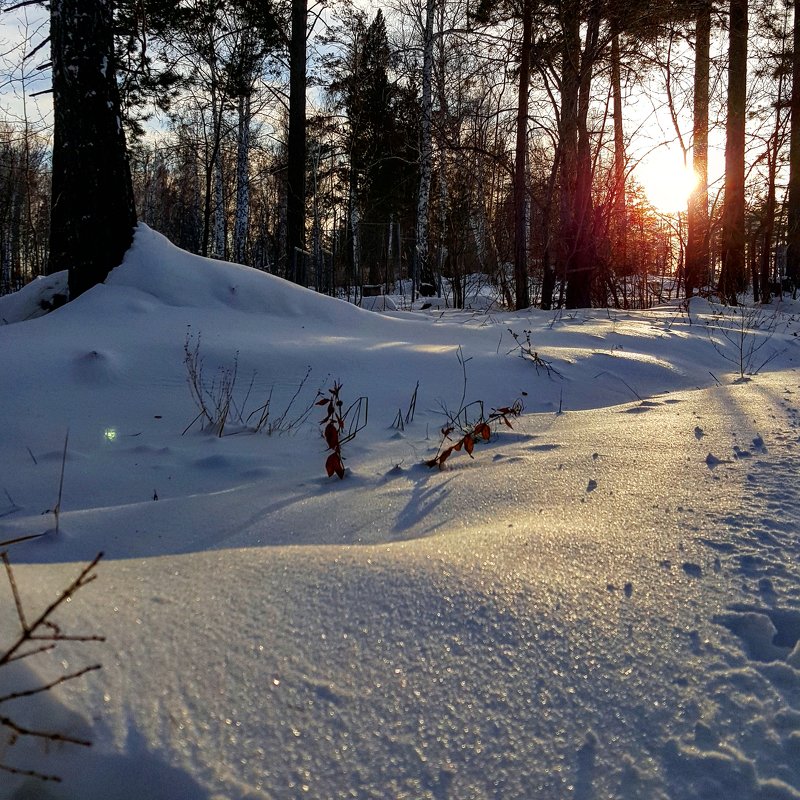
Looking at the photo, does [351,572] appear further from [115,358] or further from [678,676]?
[115,358]

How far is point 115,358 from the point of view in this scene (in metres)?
3.03

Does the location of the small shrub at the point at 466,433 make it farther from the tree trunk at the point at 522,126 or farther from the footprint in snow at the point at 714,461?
the tree trunk at the point at 522,126

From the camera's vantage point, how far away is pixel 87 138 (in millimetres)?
4121

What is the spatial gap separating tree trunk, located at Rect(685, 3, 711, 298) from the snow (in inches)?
306

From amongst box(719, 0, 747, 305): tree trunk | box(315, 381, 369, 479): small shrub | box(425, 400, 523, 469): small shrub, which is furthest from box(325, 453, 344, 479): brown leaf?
box(719, 0, 747, 305): tree trunk

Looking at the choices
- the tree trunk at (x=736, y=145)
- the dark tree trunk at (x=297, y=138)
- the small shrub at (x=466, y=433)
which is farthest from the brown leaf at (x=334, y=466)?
the tree trunk at (x=736, y=145)

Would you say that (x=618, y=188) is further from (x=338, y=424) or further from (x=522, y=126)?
(x=338, y=424)

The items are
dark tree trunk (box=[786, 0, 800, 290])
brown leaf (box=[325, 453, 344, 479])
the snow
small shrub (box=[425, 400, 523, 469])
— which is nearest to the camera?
the snow

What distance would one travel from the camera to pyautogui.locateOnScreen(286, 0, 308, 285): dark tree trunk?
368 inches

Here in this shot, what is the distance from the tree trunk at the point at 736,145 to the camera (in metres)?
10.1

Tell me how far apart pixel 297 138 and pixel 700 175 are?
7199 mm

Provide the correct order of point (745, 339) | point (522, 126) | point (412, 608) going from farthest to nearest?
point (522, 126) → point (745, 339) → point (412, 608)

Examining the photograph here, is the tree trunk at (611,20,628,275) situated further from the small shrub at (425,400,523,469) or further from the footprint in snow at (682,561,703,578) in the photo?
the footprint in snow at (682,561,703,578)

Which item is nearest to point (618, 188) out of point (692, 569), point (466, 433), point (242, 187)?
point (466, 433)
